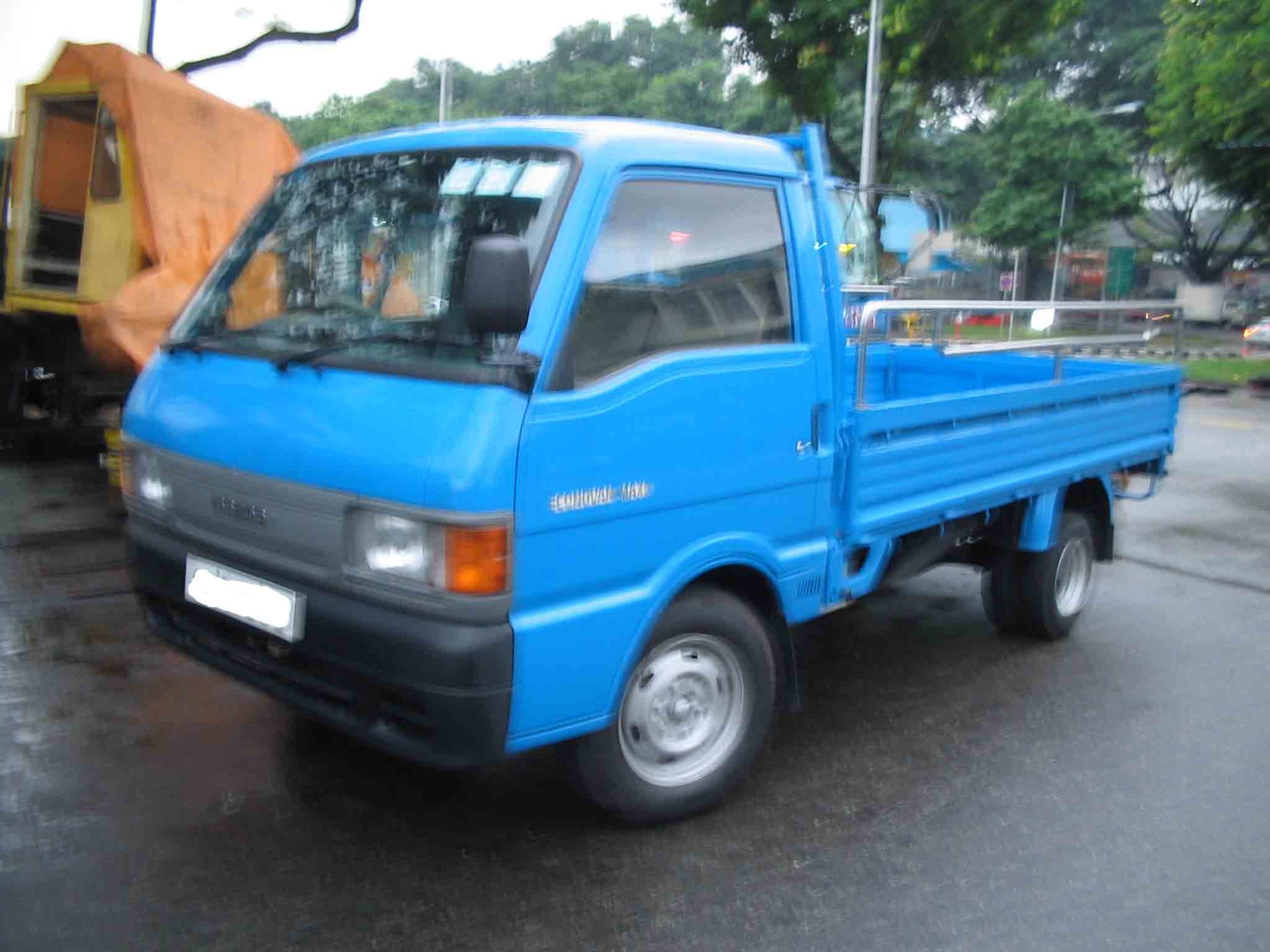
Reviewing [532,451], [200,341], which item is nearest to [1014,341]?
[532,451]

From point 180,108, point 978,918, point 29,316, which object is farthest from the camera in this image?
point 29,316

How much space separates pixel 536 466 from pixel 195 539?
1.15 meters

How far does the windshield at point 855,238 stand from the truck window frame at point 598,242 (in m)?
3.85

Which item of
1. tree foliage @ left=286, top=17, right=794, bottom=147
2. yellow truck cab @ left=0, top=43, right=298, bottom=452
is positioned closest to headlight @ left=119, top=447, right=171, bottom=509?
yellow truck cab @ left=0, top=43, right=298, bottom=452

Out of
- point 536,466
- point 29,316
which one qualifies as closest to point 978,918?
point 536,466

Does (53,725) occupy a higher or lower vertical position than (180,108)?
lower

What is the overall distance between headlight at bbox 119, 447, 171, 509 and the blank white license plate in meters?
0.25

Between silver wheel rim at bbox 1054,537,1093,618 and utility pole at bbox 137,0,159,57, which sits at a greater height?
utility pole at bbox 137,0,159,57

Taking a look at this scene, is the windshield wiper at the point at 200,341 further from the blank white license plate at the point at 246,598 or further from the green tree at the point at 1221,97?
the green tree at the point at 1221,97

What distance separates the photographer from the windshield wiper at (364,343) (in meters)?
2.93

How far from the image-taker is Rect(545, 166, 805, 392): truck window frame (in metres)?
2.84

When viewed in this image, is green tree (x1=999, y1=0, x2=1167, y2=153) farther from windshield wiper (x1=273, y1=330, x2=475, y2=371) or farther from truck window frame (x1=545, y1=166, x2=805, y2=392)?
windshield wiper (x1=273, y1=330, x2=475, y2=371)

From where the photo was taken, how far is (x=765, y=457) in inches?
133

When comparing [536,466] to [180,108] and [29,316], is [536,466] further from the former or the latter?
[29,316]
